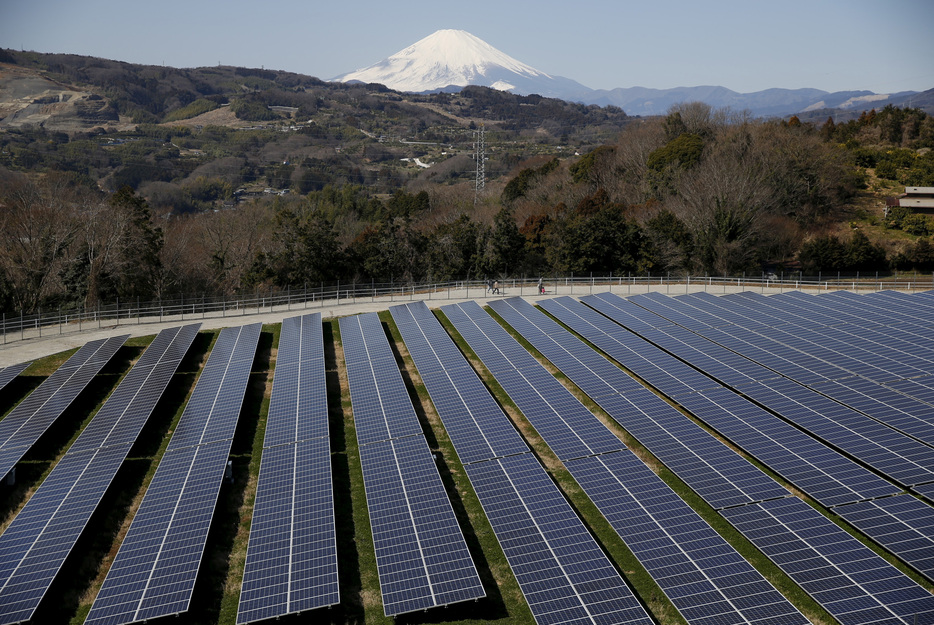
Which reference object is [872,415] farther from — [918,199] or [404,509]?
[918,199]

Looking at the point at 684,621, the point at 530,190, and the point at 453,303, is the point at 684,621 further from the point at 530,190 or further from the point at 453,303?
the point at 530,190

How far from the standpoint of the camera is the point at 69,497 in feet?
63.8

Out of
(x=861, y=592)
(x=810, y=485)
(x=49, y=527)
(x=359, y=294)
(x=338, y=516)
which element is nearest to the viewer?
(x=861, y=592)

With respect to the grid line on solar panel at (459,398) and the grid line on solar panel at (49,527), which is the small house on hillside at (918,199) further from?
the grid line on solar panel at (49,527)

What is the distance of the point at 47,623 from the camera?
15734mm

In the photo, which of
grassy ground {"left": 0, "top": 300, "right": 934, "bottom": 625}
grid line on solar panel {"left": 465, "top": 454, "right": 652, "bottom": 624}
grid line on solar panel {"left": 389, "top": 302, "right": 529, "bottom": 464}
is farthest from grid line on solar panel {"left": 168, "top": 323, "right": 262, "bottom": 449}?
grid line on solar panel {"left": 465, "top": 454, "right": 652, "bottom": 624}

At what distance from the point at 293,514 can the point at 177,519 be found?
336cm

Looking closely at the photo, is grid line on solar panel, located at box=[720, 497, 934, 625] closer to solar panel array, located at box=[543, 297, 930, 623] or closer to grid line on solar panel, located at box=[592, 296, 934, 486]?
solar panel array, located at box=[543, 297, 930, 623]

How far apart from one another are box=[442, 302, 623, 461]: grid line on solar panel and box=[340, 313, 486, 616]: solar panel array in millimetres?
4618

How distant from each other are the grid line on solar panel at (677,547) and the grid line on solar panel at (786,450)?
4046 millimetres

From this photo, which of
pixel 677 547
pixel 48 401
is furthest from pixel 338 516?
pixel 48 401

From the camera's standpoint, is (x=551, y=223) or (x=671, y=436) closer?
(x=671, y=436)

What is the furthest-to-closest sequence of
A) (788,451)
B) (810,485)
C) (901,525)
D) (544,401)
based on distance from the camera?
(544,401)
(788,451)
(810,485)
(901,525)

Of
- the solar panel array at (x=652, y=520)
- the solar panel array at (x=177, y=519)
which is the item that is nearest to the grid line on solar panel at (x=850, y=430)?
the solar panel array at (x=652, y=520)
